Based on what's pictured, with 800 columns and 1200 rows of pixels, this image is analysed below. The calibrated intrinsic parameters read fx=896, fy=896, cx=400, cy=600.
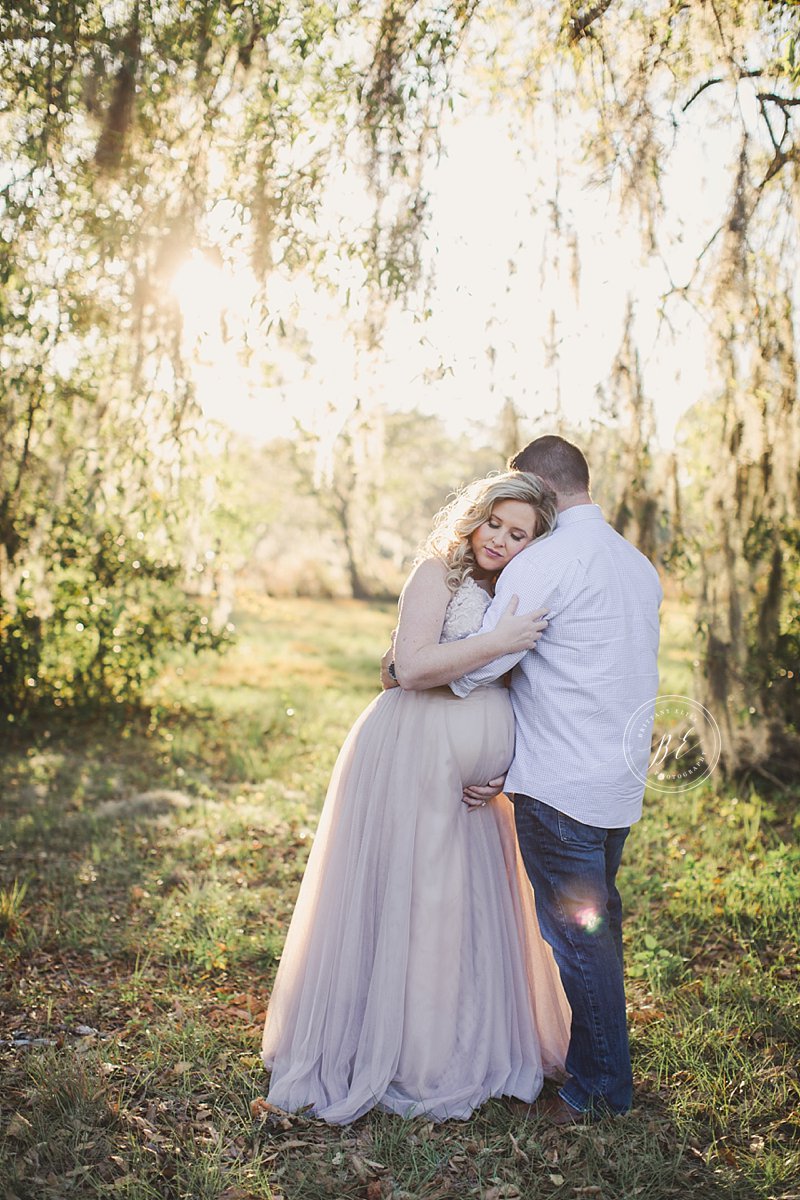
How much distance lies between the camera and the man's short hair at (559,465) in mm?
3182

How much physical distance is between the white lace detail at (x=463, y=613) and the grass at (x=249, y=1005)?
5.50ft

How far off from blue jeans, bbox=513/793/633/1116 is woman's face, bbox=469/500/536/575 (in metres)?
0.85

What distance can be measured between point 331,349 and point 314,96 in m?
1.30

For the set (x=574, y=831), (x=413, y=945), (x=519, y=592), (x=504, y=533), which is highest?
(x=504, y=533)

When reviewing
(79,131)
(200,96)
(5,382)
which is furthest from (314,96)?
(5,382)

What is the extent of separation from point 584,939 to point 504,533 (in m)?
1.39

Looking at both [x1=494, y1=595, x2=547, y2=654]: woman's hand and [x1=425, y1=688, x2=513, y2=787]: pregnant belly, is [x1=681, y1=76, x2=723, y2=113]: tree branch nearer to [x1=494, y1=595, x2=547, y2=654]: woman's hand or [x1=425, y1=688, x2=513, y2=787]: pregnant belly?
[x1=494, y1=595, x2=547, y2=654]: woman's hand

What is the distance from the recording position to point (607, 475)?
18.9 feet

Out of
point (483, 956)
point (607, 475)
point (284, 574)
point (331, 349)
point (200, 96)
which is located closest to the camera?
point (483, 956)

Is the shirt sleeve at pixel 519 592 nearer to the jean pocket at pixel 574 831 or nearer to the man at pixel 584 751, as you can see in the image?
the man at pixel 584 751

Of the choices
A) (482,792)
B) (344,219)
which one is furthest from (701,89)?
(482,792)

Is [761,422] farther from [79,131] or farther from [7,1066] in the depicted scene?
[7,1066]

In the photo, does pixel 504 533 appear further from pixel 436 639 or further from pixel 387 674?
pixel 387 674

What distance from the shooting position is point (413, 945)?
3.17 metres
